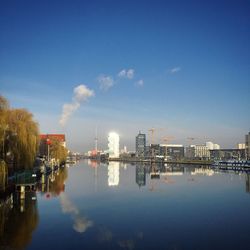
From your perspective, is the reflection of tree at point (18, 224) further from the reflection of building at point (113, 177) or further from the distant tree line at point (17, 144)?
the reflection of building at point (113, 177)

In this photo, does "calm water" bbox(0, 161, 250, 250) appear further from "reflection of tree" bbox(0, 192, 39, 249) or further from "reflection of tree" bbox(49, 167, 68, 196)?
"reflection of tree" bbox(49, 167, 68, 196)

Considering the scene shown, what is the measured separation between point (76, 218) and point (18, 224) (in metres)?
3.75

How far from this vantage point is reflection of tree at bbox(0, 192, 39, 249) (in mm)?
15777

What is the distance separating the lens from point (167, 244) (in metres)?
15.7

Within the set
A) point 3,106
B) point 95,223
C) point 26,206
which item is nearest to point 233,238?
point 95,223

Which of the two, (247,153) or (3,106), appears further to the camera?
(247,153)

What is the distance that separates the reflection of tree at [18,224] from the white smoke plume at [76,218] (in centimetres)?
238

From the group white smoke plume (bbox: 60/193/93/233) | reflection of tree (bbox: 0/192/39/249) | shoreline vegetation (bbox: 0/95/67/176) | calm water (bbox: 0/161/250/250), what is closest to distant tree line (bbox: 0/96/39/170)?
shoreline vegetation (bbox: 0/95/67/176)

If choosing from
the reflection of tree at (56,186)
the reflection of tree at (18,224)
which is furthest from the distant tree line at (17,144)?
the reflection of tree at (18,224)

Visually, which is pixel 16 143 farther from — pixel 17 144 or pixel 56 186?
pixel 56 186

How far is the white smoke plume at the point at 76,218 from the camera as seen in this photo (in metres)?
18.7

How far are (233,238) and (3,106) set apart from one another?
65.0 ft

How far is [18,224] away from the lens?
1945 cm

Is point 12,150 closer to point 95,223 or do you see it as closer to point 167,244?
point 95,223
